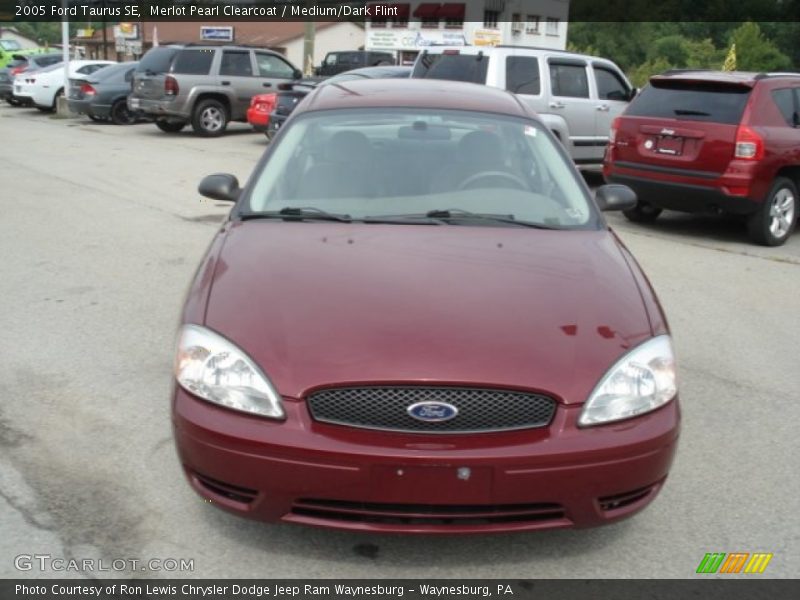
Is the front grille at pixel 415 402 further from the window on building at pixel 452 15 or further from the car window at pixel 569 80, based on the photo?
the window on building at pixel 452 15

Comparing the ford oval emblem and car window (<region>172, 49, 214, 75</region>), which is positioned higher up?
car window (<region>172, 49, 214, 75</region>)

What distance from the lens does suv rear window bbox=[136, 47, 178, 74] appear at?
19172 mm

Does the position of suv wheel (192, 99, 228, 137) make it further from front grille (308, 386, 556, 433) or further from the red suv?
front grille (308, 386, 556, 433)

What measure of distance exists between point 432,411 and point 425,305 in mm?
517

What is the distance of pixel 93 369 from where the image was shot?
198 inches

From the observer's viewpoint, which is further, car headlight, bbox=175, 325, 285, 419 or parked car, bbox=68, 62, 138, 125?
parked car, bbox=68, 62, 138, 125

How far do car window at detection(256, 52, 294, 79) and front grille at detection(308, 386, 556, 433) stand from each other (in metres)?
18.2

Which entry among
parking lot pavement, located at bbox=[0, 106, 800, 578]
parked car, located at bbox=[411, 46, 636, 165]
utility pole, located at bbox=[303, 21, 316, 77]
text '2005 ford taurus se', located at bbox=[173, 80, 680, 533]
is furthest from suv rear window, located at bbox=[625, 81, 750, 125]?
utility pole, located at bbox=[303, 21, 316, 77]

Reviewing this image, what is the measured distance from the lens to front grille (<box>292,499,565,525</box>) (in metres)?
2.88

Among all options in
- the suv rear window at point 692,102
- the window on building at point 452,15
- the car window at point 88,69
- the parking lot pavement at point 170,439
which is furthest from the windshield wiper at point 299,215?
the window on building at point 452,15

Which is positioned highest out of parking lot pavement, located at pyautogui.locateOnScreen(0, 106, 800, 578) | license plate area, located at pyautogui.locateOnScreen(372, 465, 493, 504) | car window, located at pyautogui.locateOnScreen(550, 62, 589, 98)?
car window, located at pyautogui.locateOnScreen(550, 62, 589, 98)

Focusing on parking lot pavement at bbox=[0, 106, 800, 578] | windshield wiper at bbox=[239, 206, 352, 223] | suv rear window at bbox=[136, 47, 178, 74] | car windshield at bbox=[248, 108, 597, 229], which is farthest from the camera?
suv rear window at bbox=[136, 47, 178, 74]

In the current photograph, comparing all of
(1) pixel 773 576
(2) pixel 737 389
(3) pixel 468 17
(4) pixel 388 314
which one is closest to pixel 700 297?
(2) pixel 737 389

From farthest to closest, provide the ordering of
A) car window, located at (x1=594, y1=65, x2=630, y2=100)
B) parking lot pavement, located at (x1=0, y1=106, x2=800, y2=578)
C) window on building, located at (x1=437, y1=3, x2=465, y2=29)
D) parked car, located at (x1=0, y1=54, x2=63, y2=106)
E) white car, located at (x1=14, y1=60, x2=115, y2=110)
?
window on building, located at (x1=437, y1=3, x2=465, y2=29)
parked car, located at (x1=0, y1=54, x2=63, y2=106)
white car, located at (x1=14, y1=60, x2=115, y2=110)
car window, located at (x1=594, y1=65, x2=630, y2=100)
parking lot pavement, located at (x1=0, y1=106, x2=800, y2=578)
